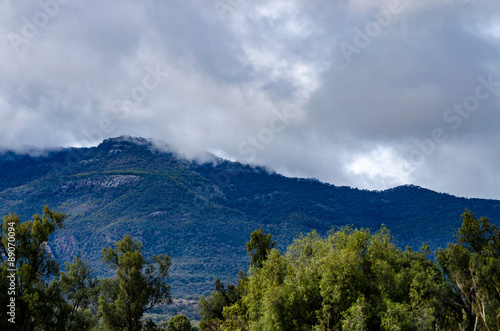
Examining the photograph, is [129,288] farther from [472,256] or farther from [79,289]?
[472,256]

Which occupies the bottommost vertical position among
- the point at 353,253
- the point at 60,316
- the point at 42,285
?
the point at 60,316

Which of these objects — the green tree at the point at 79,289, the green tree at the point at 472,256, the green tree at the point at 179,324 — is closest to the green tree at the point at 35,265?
the green tree at the point at 79,289

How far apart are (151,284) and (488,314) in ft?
114

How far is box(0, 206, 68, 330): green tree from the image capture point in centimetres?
3228

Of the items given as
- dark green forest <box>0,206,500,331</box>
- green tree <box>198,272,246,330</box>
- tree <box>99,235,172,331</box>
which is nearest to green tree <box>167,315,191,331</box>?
green tree <box>198,272,246,330</box>

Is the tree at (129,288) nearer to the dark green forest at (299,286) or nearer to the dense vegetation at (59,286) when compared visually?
the dense vegetation at (59,286)

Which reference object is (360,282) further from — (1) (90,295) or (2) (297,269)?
(1) (90,295)

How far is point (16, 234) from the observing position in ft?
115

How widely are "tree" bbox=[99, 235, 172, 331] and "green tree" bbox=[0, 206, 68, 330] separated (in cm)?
823

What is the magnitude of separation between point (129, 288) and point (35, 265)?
12.5 metres

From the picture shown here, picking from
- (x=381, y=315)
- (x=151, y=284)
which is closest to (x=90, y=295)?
(x=151, y=284)

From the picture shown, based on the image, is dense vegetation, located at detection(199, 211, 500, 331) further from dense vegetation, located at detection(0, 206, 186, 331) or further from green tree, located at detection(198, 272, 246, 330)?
green tree, located at detection(198, 272, 246, 330)

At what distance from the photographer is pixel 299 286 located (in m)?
30.4

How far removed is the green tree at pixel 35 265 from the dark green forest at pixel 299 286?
0.08 meters
